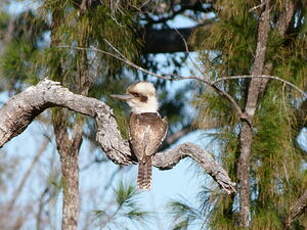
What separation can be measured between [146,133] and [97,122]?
1.95ft

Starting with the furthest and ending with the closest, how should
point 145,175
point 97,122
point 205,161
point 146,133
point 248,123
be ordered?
point 248,123 < point 146,133 < point 145,175 < point 97,122 < point 205,161

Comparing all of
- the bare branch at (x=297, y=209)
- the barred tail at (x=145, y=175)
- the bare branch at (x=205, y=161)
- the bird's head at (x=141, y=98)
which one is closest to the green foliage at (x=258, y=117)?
the bare branch at (x=297, y=209)

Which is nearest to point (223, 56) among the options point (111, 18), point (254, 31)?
point (254, 31)

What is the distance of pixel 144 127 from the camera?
4938 millimetres

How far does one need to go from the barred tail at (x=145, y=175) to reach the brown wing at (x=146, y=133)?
0.02 metres

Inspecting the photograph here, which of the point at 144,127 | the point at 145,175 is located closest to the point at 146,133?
the point at 144,127

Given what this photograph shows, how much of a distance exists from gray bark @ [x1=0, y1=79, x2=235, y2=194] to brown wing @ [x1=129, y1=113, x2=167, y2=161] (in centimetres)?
7

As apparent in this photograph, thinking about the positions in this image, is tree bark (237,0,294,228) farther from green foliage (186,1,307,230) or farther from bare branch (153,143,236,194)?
bare branch (153,143,236,194)

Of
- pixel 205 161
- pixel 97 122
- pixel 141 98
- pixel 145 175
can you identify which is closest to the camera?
pixel 205 161

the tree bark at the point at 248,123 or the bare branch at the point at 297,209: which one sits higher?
the tree bark at the point at 248,123

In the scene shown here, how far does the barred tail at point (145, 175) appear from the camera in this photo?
465cm

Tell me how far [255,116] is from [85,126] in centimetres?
94

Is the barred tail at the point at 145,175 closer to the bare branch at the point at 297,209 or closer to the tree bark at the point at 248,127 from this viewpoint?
the tree bark at the point at 248,127

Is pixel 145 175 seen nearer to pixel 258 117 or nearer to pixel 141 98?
pixel 141 98
